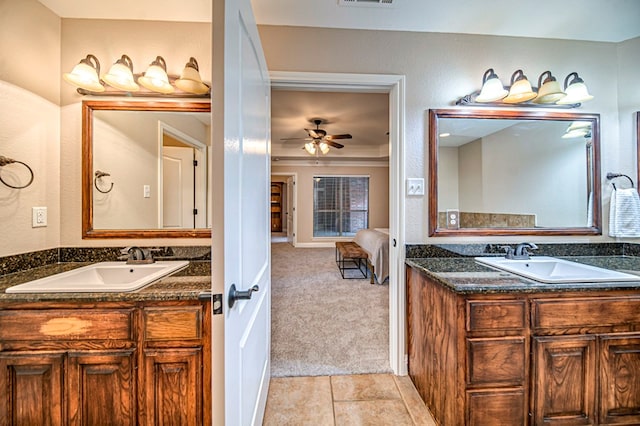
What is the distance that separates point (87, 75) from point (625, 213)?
3.63 metres

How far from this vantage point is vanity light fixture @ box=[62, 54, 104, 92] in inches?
56.7

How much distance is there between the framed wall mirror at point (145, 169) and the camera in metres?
1.58

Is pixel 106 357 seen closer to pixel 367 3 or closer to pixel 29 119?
pixel 29 119

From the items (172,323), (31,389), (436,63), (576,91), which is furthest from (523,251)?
(31,389)

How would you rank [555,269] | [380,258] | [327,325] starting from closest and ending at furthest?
[555,269]
[327,325]
[380,258]

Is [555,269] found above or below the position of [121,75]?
below

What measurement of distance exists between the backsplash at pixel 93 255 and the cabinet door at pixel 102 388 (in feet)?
2.07

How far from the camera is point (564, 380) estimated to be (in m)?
1.22

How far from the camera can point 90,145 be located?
5.15ft

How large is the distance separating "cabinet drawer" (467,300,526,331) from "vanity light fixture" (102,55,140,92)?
2260mm

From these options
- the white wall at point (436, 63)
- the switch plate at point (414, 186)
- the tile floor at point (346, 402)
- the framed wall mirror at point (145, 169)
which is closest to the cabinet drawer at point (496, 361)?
the tile floor at point (346, 402)

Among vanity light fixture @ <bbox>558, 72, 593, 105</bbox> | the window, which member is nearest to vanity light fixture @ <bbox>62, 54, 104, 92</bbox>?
vanity light fixture @ <bbox>558, 72, 593, 105</bbox>

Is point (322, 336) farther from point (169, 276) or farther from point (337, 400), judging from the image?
point (169, 276)

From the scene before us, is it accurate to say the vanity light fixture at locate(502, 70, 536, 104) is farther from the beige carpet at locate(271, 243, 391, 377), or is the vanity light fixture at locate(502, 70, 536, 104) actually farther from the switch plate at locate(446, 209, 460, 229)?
the beige carpet at locate(271, 243, 391, 377)
